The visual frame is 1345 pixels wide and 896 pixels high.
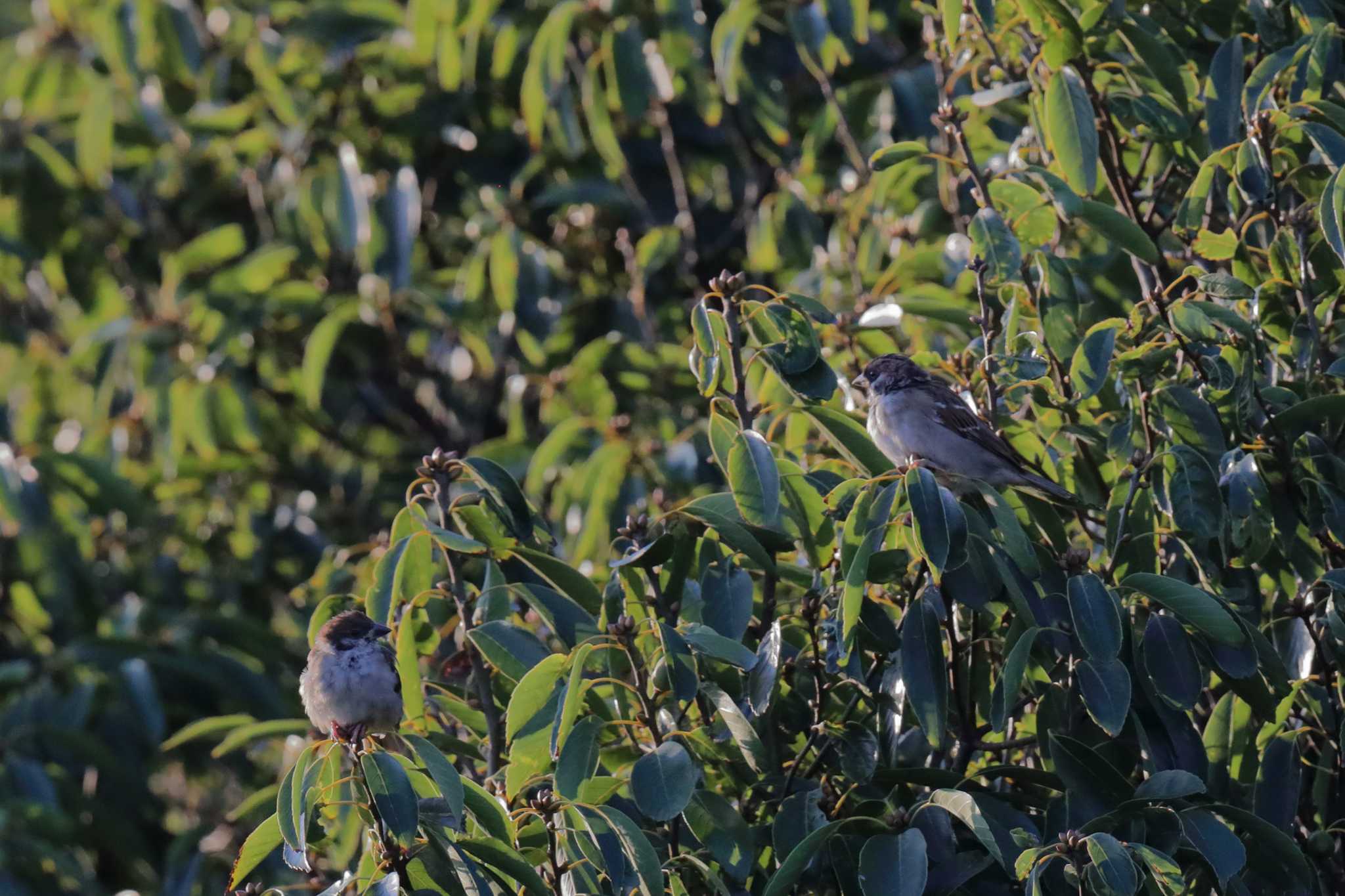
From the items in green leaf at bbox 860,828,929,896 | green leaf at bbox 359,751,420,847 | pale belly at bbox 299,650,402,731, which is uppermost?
green leaf at bbox 359,751,420,847

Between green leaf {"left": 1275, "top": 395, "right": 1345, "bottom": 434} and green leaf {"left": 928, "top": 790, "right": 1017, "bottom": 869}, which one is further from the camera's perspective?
green leaf {"left": 1275, "top": 395, "right": 1345, "bottom": 434}

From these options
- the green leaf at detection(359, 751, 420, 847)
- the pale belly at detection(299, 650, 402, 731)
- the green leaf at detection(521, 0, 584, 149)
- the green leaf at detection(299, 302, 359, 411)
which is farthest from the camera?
the green leaf at detection(299, 302, 359, 411)

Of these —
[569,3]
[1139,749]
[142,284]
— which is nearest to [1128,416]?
[1139,749]

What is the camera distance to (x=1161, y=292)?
148 inches

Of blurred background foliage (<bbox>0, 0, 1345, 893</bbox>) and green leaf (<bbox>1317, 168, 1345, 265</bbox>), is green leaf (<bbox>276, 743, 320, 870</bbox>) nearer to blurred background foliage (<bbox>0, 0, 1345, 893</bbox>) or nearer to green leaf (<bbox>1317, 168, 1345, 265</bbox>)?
blurred background foliage (<bbox>0, 0, 1345, 893</bbox>)

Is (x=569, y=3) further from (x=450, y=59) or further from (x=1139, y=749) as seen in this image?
(x=1139, y=749)

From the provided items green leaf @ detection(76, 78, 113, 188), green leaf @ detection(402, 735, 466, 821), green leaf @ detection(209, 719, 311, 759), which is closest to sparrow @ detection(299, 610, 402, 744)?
green leaf @ detection(209, 719, 311, 759)

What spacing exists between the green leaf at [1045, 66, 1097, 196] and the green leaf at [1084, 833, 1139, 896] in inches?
73.1

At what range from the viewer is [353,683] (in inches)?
195

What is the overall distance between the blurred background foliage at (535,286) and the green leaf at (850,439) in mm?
355

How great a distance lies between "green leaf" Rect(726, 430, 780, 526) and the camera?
3.43m

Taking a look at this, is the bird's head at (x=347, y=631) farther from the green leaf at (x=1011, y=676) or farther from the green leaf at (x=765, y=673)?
the green leaf at (x=1011, y=676)

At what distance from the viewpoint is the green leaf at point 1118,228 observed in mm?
4008

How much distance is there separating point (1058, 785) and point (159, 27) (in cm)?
550
